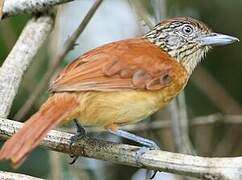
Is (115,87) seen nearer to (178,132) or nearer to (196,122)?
(178,132)

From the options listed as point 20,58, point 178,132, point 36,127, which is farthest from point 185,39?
point 36,127

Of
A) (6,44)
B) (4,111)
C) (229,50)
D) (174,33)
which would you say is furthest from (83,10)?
(4,111)

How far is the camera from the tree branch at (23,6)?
12.4ft

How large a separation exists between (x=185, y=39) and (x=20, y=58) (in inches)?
30.9

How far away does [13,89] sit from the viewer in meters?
3.55

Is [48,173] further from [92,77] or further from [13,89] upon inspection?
[92,77]

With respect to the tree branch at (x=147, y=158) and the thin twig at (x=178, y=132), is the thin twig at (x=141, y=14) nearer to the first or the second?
the thin twig at (x=178, y=132)

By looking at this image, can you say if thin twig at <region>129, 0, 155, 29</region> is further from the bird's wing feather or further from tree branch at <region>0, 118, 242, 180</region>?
tree branch at <region>0, 118, 242, 180</region>

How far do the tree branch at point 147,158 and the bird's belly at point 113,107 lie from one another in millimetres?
99

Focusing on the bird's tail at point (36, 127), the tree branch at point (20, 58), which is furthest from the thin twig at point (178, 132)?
the bird's tail at point (36, 127)

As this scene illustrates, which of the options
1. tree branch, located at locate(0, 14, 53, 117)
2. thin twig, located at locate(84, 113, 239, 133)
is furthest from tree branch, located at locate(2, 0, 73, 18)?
thin twig, located at locate(84, 113, 239, 133)

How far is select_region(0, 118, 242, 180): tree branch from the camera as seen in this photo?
2.63 meters

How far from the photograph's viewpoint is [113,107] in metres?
3.21

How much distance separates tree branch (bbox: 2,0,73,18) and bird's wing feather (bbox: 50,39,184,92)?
0.48m
